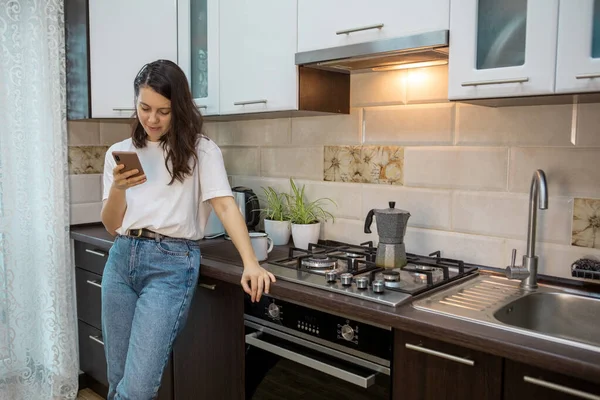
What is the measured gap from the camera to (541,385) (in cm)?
123

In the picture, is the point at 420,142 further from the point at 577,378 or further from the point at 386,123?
the point at 577,378

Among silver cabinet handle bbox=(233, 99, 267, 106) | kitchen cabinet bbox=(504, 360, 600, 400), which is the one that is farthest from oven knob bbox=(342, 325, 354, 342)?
silver cabinet handle bbox=(233, 99, 267, 106)

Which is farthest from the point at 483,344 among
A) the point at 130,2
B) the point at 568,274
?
the point at 130,2

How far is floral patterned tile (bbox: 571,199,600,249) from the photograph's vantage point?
5.60ft

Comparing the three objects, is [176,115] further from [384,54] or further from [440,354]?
[440,354]

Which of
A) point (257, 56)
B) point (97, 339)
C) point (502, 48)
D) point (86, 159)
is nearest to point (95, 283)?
point (97, 339)

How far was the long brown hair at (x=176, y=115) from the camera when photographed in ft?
5.97

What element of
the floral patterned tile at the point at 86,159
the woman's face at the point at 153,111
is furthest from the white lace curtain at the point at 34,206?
the woman's face at the point at 153,111

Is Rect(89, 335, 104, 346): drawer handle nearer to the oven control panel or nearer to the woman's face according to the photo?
the oven control panel

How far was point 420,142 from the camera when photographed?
82.7 inches

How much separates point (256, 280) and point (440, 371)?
0.63 m

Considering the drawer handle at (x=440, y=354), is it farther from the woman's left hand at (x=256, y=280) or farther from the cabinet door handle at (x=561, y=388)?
the woman's left hand at (x=256, y=280)

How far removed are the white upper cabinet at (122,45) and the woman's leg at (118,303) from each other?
98 cm

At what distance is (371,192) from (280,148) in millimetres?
576
